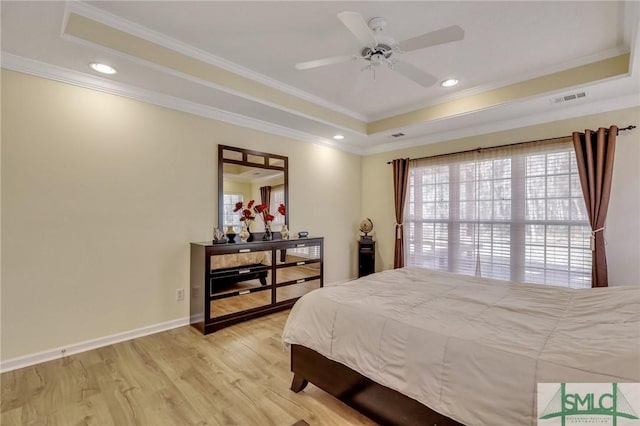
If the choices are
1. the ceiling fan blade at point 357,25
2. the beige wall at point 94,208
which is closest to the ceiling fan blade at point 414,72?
the ceiling fan blade at point 357,25

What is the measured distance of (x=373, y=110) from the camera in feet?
13.7

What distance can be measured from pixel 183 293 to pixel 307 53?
9.44 feet

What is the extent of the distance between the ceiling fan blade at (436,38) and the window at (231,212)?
8.19 feet

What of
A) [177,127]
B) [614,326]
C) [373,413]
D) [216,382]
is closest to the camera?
[614,326]

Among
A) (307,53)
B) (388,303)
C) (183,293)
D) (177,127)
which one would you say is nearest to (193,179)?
(177,127)

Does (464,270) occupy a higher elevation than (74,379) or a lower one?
higher

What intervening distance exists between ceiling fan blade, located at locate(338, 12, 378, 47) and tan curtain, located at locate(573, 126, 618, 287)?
110 inches

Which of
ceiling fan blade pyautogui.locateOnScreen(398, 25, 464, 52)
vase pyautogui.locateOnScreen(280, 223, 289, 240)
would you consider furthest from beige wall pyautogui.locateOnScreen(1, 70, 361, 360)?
ceiling fan blade pyautogui.locateOnScreen(398, 25, 464, 52)

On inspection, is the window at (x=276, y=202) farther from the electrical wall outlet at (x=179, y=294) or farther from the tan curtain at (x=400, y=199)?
the tan curtain at (x=400, y=199)

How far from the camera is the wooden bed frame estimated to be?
143cm

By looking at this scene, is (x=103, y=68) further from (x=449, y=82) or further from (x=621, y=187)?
(x=621, y=187)

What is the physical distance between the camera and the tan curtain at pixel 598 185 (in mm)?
3020

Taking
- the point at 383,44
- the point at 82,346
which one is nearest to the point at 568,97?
the point at 383,44

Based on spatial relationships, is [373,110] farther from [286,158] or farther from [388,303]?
[388,303]
